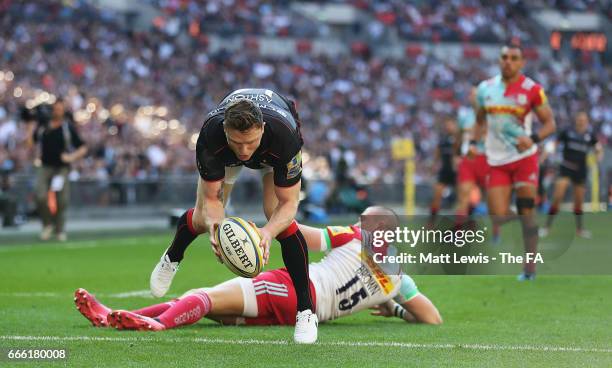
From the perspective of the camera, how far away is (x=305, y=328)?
25.7ft

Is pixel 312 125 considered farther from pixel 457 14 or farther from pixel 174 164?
pixel 457 14

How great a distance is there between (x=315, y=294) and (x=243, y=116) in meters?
1.89

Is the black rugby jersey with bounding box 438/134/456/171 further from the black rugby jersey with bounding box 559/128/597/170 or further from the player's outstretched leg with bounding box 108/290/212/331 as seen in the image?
the player's outstretched leg with bounding box 108/290/212/331

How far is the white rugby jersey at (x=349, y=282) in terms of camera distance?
8.70m

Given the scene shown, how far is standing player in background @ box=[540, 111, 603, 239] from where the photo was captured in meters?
21.1

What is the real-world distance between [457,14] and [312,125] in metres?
16.9

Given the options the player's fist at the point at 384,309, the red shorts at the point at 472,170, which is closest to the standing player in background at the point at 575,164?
the red shorts at the point at 472,170

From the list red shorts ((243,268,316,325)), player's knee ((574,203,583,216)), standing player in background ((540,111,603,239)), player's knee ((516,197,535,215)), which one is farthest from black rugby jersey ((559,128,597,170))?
red shorts ((243,268,316,325))

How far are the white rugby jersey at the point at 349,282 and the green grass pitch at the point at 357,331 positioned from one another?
0.60 ft

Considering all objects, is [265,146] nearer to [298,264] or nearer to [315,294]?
[298,264]

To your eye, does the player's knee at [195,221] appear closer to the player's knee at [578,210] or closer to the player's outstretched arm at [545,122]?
the player's outstretched arm at [545,122]

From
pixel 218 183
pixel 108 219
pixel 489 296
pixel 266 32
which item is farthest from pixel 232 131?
pixel 266 32

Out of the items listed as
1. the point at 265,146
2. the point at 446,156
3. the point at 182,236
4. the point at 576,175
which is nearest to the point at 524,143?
the point at 182,236

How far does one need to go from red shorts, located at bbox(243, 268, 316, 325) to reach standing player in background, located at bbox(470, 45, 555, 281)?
15.4 feet
